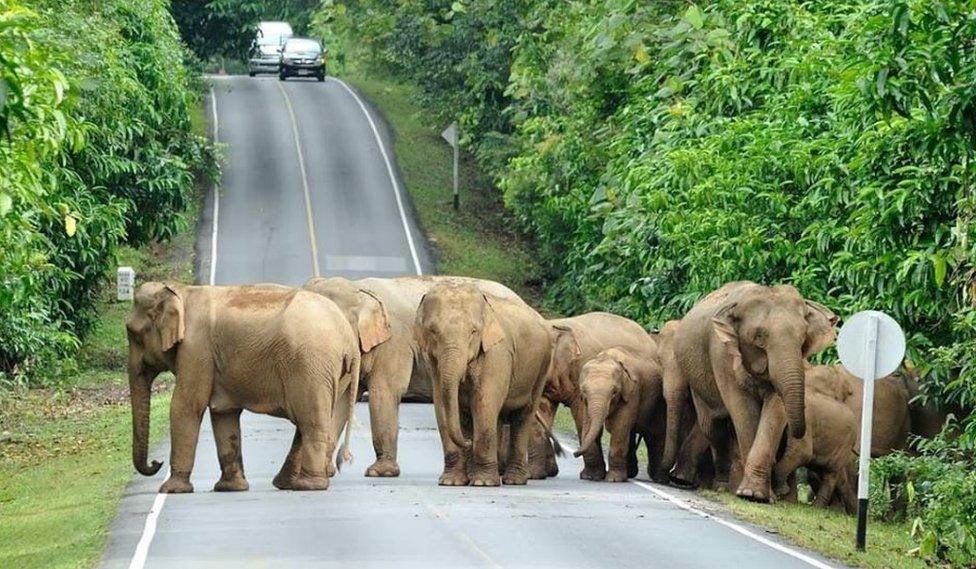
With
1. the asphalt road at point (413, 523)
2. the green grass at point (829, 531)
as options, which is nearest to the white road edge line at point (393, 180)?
the asphalt road at point (413, 523)

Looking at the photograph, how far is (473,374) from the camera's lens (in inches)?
894

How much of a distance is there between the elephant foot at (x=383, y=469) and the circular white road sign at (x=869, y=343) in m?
6.41

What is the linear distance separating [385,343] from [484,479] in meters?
2.94

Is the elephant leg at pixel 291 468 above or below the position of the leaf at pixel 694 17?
below

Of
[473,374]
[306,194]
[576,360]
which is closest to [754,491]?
[473,374]

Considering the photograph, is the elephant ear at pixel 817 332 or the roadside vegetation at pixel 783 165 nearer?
the roadside vegetation at pixel 783 165

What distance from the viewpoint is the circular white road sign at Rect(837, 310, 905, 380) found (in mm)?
18609

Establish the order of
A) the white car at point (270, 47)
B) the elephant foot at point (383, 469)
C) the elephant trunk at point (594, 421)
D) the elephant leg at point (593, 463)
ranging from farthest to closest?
the white car at point (270, 47) → the elephant leg at point (593, 463) → the elephant trunk at point (594, 421) → the elephant foot at point (383, 469)

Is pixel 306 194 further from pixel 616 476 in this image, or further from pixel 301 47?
pixel 616 476

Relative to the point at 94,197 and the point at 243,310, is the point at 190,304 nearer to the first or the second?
the point at 243,310

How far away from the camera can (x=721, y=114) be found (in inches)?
1238

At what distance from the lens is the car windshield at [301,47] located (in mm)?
85500

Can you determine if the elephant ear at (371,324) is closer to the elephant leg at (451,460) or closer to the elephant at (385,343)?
the elephant at (385,343)

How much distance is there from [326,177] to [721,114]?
34989mm
